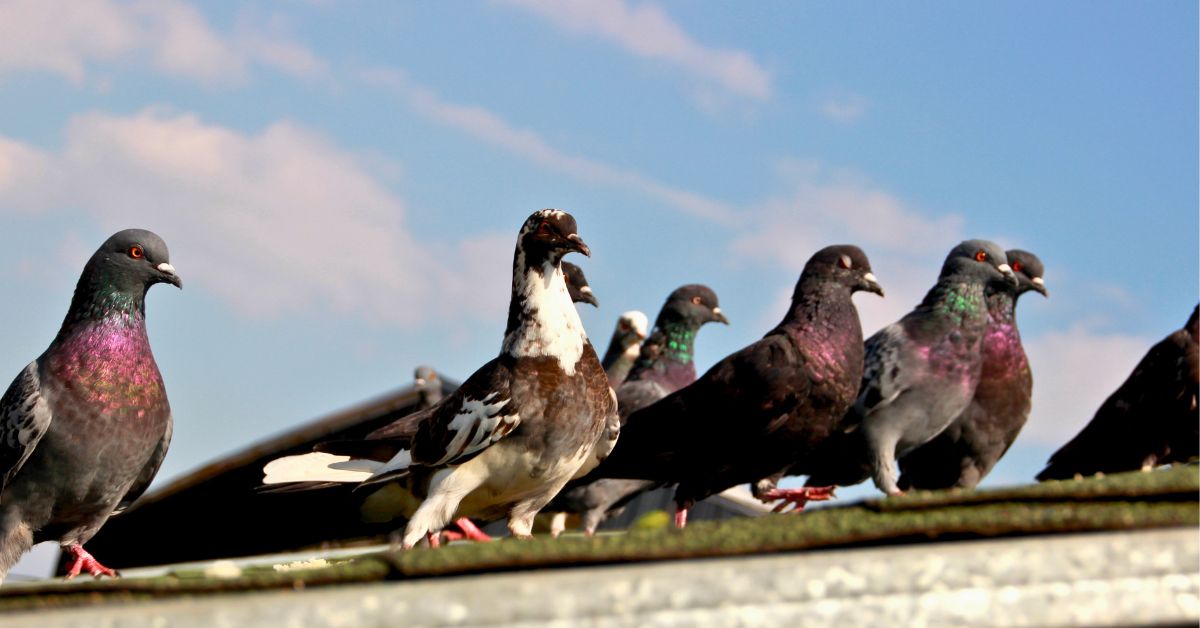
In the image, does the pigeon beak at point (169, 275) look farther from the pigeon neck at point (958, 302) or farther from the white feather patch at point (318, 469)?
the pigeon neck at point (958, 302)

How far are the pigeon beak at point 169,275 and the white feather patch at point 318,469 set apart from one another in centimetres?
114

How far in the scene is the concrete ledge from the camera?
1878 millimetres

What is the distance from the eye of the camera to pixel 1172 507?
245 cm

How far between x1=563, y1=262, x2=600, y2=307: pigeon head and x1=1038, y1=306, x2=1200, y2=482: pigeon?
3.93m

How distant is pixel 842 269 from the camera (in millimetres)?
9094

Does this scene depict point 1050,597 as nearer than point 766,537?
Yes

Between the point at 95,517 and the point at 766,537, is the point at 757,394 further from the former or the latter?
the point at 766,537

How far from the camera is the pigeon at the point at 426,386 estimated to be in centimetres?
1405

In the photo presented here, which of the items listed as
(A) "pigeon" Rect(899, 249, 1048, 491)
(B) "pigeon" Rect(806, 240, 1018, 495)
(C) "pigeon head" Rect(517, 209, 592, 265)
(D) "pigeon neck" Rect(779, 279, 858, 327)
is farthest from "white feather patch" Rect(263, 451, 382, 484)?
(A) "pigeon" Rect(899, 249, 1048, 491)

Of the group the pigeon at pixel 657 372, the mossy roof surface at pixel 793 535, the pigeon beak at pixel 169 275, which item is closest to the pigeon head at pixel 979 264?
the pigeon at pixel 657 372

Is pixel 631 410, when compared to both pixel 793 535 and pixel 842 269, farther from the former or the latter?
pixel 793 535

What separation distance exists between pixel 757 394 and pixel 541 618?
6.75 metres

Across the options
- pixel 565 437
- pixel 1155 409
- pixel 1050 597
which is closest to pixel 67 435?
pixel 565 437

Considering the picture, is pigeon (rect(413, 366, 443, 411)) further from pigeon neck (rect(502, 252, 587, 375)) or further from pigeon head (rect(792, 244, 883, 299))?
pigeon neck (rect(502, 252, 587, 375))
